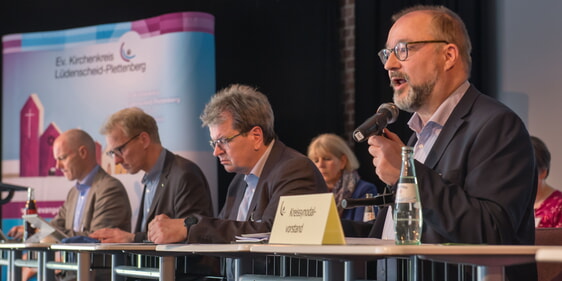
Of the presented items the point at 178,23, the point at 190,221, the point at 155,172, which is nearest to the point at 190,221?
the point at 190,221

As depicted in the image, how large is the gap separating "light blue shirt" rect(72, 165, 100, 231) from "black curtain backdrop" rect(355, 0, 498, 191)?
205 cm

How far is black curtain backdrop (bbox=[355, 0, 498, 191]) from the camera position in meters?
5.83

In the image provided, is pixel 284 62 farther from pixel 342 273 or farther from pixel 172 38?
pixel 342 273

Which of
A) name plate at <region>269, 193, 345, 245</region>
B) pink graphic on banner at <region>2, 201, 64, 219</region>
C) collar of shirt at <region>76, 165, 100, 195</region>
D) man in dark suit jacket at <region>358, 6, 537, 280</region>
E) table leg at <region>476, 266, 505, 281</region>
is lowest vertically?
pink graphic on banner at <region>2, 201, 64, 219</region>

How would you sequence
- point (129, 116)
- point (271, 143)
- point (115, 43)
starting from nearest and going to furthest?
point (271, 143) → point (129, 116) → point (115, 43)

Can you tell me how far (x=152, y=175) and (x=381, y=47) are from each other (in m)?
2.48

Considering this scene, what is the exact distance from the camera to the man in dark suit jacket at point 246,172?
312 cm

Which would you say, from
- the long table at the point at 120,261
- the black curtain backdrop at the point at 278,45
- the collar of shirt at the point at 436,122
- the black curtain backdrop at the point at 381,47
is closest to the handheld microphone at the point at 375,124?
the collar of shirt at the point at 436,122

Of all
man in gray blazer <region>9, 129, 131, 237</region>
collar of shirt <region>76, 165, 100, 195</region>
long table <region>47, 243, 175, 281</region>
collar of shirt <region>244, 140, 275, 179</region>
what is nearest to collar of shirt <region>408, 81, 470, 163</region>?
long table <region>47, 243, 175, 281</region>

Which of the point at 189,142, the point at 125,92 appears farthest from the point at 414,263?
the point at 125,92

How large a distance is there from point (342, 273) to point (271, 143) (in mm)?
1351

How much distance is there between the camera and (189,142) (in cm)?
574

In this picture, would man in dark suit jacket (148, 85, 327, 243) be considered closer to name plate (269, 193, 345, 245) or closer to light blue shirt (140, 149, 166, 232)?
light blue shirt (140, 149, 166, 232)

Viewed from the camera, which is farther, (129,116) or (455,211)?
(129,116)
